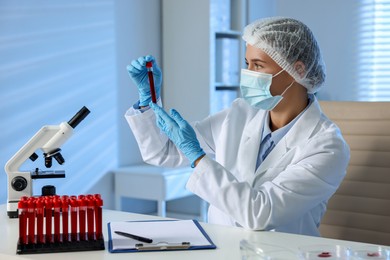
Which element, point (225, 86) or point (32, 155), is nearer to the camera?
point (32, 155)

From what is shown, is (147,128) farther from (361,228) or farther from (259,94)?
(361,228)

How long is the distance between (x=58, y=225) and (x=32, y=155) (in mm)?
400

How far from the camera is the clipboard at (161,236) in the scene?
1.40 m

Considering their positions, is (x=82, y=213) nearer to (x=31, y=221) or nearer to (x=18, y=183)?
(x=31, y=221)

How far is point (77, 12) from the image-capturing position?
133 inches

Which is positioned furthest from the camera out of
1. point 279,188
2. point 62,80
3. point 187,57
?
point 187,57

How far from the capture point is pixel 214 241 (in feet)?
4.82

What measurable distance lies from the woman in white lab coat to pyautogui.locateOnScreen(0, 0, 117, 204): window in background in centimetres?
126

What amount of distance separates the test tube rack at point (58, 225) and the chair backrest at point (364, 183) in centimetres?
88

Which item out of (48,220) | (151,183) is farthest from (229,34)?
(48,220)

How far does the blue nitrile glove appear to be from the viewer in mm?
1674

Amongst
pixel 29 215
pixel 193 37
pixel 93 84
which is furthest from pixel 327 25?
pixel 29 215

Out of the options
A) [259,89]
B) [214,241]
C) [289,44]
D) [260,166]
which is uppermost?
[289,44]

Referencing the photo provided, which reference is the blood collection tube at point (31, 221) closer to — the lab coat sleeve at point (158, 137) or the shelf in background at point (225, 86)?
the lab coat sleeve at point (158, 137)
